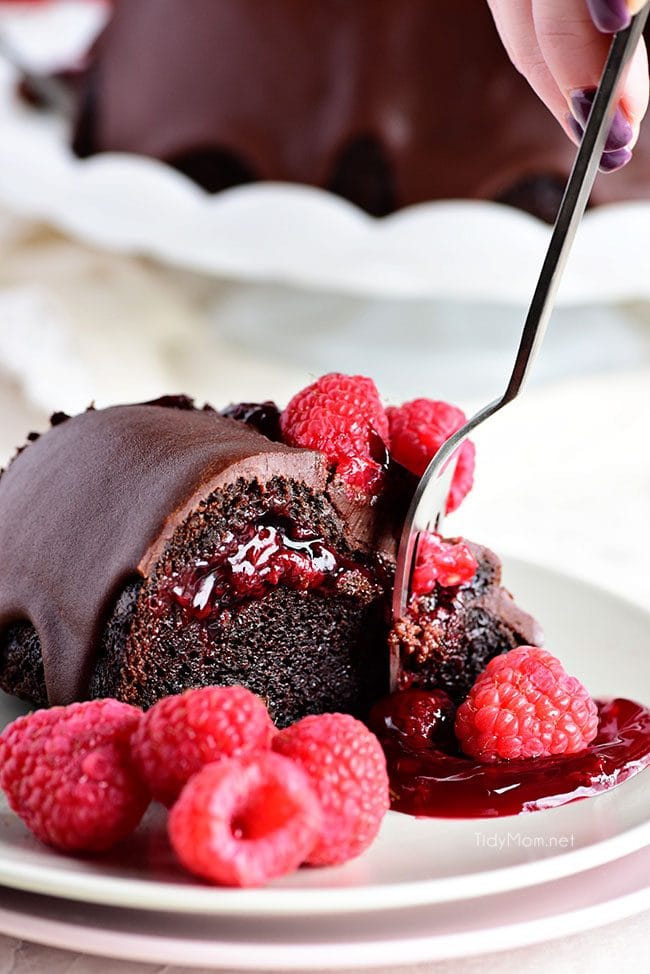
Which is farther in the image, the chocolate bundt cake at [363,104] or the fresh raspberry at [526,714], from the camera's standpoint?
the chocolate bundt cake at [363,104]

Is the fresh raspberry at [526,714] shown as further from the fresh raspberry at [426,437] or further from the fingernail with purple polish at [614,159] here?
the fingernail with purple polish at [614,159]

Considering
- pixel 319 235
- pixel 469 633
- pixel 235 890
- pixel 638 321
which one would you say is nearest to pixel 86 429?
pixel 469 633

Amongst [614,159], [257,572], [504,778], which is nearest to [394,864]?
[504,778]

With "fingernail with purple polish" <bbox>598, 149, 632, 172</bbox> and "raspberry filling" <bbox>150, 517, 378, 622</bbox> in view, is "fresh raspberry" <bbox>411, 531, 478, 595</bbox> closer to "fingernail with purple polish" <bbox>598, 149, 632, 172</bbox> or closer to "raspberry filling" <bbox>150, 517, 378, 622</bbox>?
"raspberry filling" <bbox>150, 517, 378, 622</bbox>

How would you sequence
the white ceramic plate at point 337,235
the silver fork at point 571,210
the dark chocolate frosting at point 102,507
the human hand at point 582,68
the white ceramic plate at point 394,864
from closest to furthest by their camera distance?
the white ceramic plate at point 394,864, the silver fork at point 571,210, the human hand at point 582,68, the dark chocolate frosting at point 102,507, the white ceramic plate at point 337,235

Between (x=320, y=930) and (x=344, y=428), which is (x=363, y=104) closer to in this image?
(x=344, y=428)

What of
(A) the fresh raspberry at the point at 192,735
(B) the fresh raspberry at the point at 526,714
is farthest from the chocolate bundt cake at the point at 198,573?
(A) the fresh raspberry at the point at 192,735
